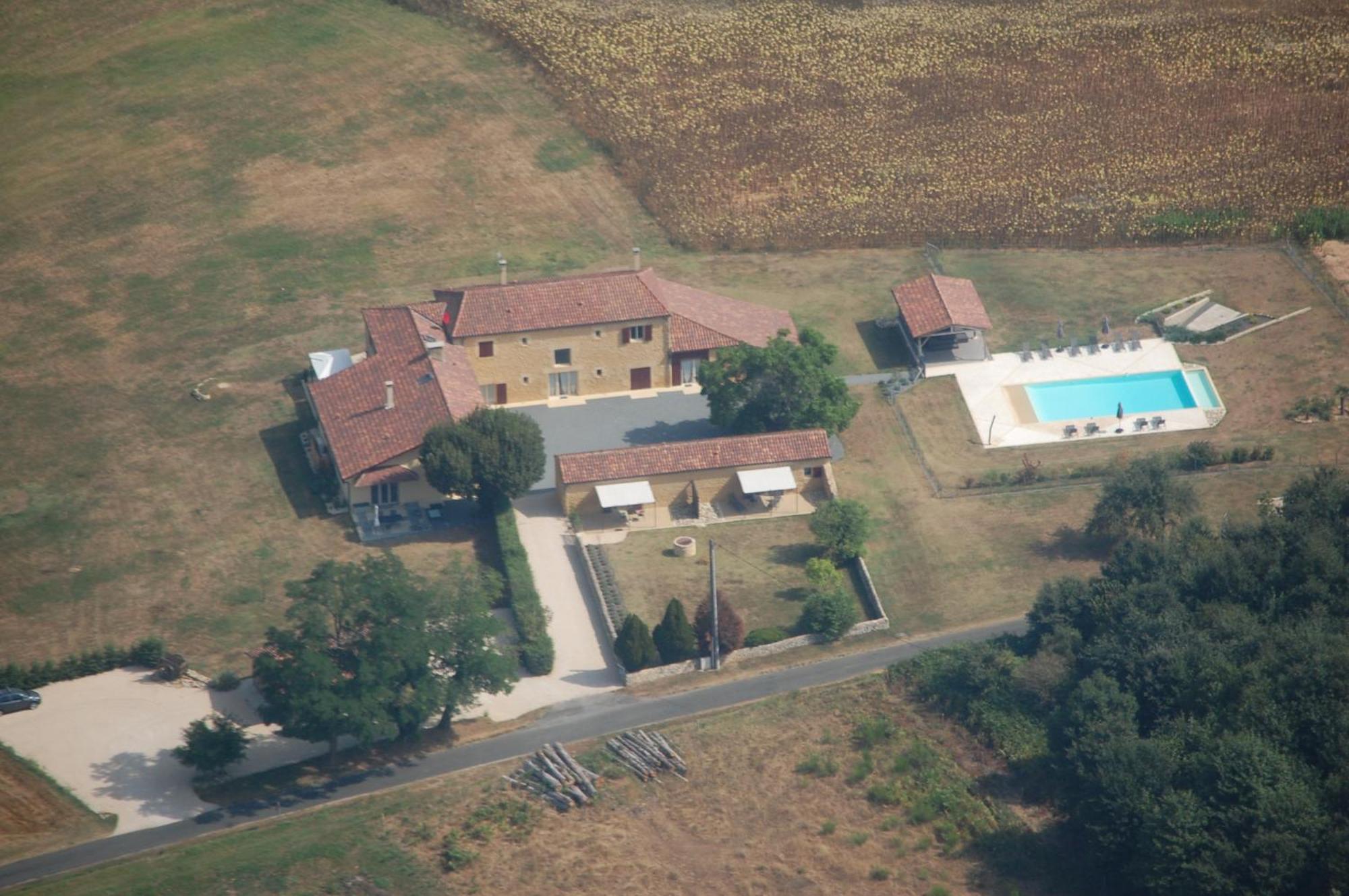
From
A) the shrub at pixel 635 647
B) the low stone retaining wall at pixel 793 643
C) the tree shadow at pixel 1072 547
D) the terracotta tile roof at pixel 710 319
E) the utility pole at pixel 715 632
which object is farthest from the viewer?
the terracotta tile roof at pixel 710 319

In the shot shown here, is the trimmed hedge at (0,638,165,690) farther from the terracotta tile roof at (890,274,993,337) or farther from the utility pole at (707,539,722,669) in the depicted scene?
the terracotta tile roof at (890,274,993,337)

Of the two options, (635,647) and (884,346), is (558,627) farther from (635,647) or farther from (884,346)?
(884,346)

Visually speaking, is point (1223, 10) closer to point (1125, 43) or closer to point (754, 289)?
point (1125, 43)

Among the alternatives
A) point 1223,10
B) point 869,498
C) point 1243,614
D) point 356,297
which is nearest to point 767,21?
point 1223,10

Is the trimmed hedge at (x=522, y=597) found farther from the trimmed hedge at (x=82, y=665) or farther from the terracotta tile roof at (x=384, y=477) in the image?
the trimmed hedge at (x=82, y=665)

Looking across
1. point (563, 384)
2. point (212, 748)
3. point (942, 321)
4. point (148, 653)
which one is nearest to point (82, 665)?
point (148, 653)

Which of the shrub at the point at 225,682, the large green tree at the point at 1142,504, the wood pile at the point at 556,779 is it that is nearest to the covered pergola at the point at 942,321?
the large green tree at the point at 1142,504
